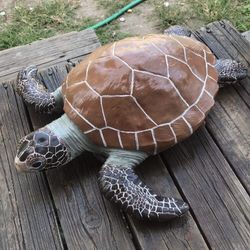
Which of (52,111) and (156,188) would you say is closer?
(156,188)

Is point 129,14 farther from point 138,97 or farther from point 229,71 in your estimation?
point 138,97

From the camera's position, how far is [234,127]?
6.86 ft

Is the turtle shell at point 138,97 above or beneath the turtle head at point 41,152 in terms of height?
above

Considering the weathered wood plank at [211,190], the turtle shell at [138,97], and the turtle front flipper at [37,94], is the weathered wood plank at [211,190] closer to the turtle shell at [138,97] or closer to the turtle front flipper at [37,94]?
the turtle shell at [138,97]

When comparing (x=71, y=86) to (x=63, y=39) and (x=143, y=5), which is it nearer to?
(x=63, y=39)

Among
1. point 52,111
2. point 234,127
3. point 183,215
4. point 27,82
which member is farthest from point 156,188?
point 27,82

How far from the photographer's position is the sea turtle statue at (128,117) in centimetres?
179

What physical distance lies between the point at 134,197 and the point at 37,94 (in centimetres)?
77

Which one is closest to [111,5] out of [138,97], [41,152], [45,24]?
[45,24]

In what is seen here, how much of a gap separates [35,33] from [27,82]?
1.39 metres

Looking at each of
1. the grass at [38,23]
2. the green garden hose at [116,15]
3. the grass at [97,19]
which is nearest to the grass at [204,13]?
the grass at [97,19]

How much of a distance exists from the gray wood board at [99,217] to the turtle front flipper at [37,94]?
0.31m

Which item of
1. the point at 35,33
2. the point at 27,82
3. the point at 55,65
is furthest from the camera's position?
the point at 35,33

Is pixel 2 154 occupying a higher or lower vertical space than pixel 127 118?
lower
